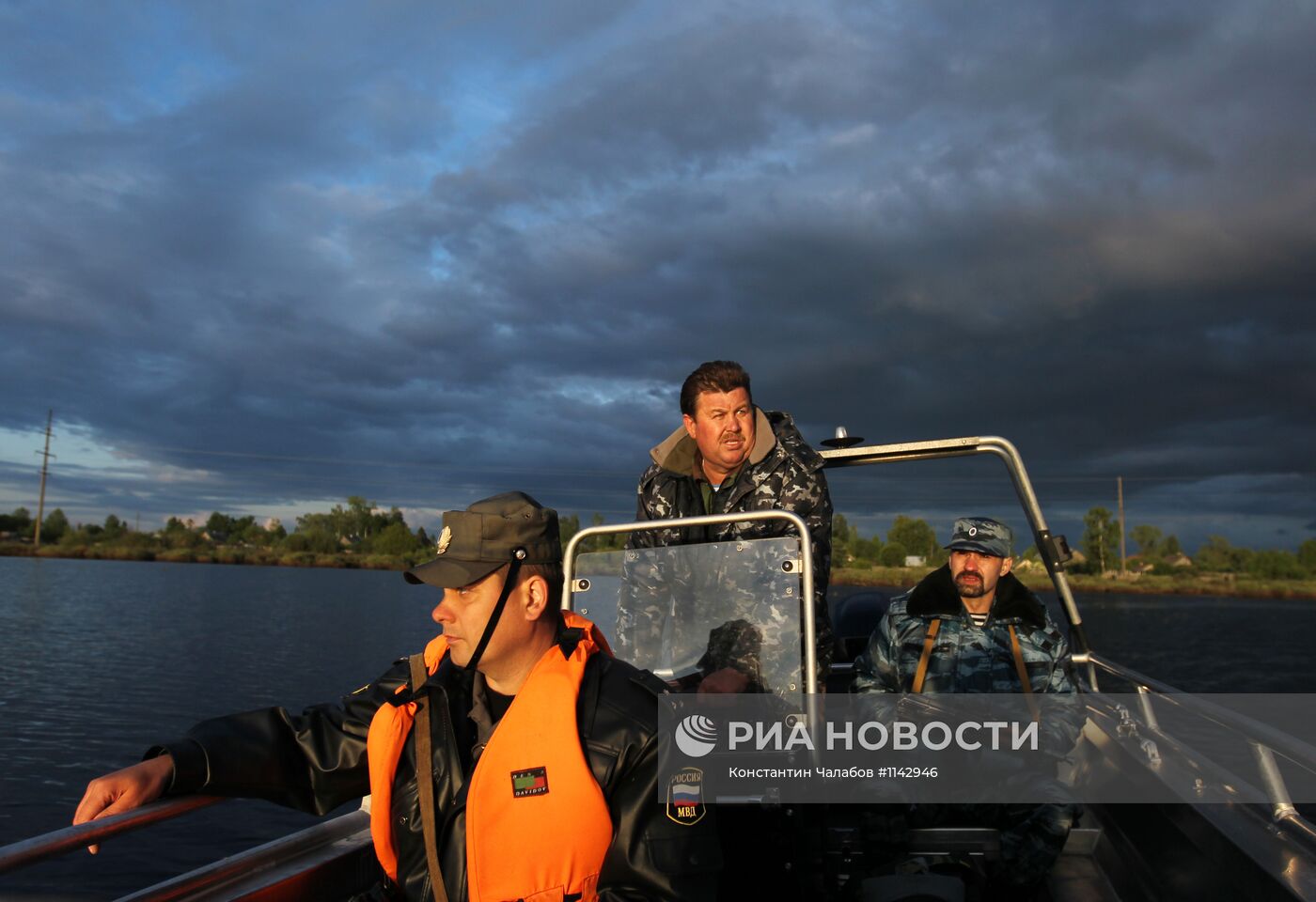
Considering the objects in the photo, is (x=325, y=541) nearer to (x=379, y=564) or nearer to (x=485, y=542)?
(x=379, y=564)

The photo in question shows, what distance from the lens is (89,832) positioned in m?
1.79

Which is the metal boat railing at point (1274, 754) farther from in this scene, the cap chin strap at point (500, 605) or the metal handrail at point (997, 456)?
the cap chin strap at point (500, 605)

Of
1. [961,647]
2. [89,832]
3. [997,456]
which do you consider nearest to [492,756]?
[89,832]

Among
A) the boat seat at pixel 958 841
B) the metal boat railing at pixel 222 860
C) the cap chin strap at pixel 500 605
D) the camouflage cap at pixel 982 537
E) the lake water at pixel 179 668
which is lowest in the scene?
the lake water at pixel 179 668

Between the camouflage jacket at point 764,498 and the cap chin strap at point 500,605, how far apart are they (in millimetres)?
1209

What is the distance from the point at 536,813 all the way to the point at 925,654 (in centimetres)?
247

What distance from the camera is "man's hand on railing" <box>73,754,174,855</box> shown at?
6.35ft

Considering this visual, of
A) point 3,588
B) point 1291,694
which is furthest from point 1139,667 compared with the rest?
point 3,588

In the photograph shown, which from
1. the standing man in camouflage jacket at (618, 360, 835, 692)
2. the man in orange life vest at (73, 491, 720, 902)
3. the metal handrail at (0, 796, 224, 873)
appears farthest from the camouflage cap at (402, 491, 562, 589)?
the standing man in camouflage jacket at (618, 360, 835, 692)

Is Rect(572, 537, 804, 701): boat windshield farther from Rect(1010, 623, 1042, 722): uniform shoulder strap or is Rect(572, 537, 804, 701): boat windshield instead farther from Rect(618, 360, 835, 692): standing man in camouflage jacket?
Rect(1010, 623, 1042, 722): uniform shoulder strap

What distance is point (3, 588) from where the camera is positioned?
148 ft

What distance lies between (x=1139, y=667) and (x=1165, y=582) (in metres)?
55.8

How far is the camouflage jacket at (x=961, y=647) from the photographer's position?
3.99 metres

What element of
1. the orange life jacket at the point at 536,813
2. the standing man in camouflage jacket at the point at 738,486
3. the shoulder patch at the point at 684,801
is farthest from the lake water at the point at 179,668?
the standing man in camouflage jacket at the point at 738,486
